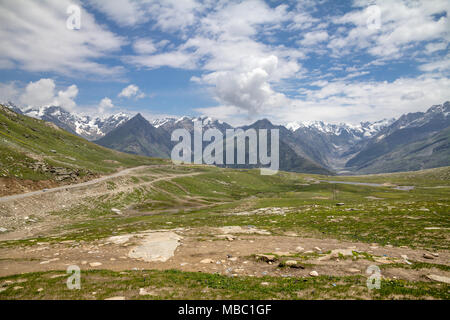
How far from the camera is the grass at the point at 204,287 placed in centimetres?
1380

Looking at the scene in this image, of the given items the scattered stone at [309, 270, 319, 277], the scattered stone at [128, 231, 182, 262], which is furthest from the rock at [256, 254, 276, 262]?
the scattered stone at [128, 231, 182, 262]

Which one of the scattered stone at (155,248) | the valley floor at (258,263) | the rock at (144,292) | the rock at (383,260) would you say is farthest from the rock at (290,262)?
the scattered stone at (155,248)

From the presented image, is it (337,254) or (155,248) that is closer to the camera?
(337,254)

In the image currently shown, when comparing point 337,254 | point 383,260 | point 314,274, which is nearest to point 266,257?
point 314,274

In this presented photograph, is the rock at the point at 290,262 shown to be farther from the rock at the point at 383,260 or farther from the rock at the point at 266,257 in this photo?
the rock at the point at 383,260

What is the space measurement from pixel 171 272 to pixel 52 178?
117m

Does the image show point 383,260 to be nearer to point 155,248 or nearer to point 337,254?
point 337,254

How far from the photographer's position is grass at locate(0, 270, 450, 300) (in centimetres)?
1380

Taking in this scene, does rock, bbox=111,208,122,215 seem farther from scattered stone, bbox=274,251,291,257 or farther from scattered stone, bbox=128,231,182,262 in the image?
scattered stone, bbox=274,251,291,257

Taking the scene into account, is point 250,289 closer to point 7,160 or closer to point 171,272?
point 171,272

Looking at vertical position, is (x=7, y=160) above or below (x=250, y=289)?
above

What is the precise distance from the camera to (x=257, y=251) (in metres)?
25.8

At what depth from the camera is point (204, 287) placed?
1573 cm

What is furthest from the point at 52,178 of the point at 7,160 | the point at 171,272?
the point at 171,272
